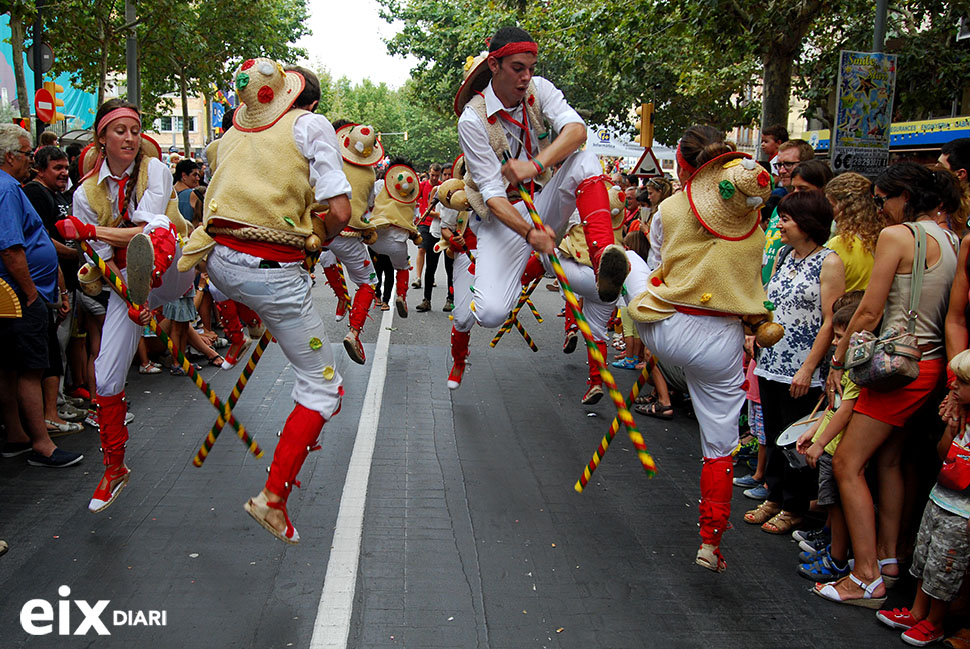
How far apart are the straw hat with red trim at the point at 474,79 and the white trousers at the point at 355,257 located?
309 cm

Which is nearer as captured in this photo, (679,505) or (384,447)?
(679,505)

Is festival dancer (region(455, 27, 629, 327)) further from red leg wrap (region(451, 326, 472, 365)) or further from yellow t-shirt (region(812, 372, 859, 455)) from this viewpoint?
yellow t-shirt (region(812, 372, 859, 455))

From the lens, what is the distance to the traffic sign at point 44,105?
44.1ft

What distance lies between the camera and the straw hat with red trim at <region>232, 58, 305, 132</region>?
174 inches

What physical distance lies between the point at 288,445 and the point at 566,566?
62.3 inches

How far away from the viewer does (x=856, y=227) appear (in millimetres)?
5039

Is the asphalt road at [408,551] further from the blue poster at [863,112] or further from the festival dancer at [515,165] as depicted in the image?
the blue poster at [863,112]

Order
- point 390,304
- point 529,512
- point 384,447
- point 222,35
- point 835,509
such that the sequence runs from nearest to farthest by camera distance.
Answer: point 835,509 → point 529,512 → point 384,447 → point 390,304 → point 222,35

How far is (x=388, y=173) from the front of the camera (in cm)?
1001

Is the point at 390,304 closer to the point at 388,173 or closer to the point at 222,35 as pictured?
the point at 388,173

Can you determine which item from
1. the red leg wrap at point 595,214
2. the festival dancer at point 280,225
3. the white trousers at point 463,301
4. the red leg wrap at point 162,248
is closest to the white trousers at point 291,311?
the festival dancer at point 280,225

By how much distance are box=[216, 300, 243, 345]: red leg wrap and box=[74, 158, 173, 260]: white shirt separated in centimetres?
342

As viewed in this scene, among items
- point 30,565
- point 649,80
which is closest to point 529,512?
point 30,565

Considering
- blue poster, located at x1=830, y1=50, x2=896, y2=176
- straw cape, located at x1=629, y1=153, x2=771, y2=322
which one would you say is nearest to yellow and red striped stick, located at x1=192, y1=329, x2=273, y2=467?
straw cape, located at x1=629, y1=153, x2=771, y2=322
